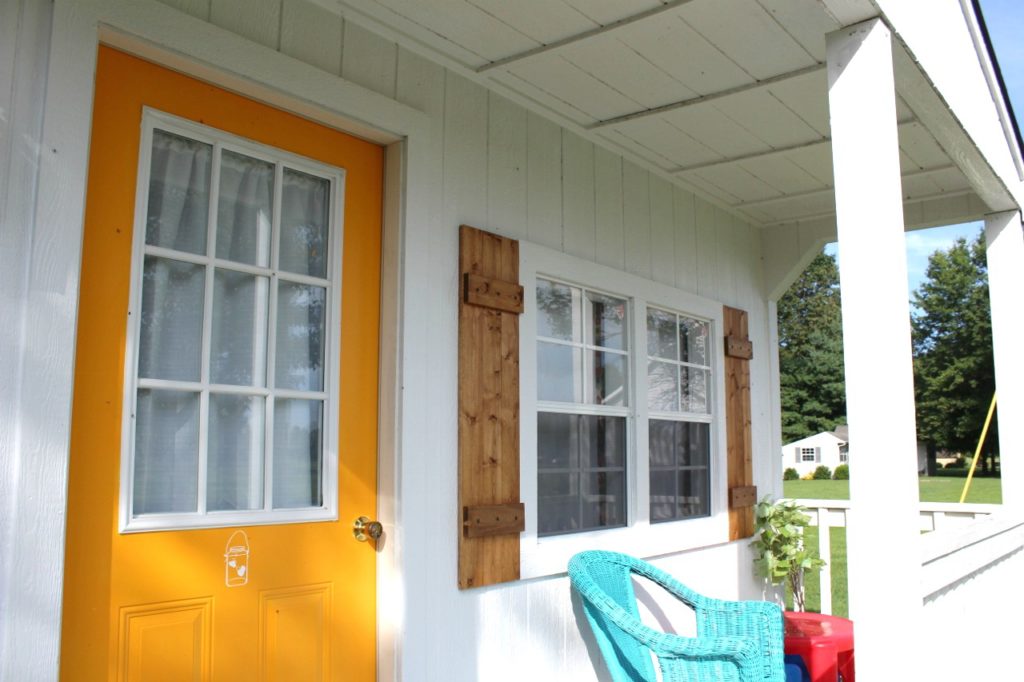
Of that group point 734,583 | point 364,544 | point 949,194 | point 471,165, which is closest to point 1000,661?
point 734,583

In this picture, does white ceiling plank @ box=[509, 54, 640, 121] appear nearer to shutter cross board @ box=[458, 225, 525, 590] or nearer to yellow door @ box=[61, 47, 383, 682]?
shutter cross board @ box=[458, 225, 525, 590]

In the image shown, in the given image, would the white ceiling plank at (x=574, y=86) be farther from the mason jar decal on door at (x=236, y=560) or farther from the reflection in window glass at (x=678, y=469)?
the mason jar decal on door at (x=236, y=560)

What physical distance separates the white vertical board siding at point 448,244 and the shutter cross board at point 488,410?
0.04 meters

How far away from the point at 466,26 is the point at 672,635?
6.46ft

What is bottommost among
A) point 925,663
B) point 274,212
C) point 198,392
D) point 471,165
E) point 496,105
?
point 925,663

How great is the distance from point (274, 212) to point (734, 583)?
10.4ft

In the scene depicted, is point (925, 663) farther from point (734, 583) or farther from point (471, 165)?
point (734, 583)

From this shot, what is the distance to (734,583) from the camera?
4559mm

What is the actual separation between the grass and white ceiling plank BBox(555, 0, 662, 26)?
10.9 feet

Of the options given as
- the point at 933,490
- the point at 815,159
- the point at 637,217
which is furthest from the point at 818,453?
the point at 637,217

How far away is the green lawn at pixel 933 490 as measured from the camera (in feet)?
63.4

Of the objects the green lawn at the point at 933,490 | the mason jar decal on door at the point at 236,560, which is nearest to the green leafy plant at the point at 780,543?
the mason jar decal on door at the point at 236,560

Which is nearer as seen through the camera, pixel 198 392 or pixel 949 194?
pixel 198 392

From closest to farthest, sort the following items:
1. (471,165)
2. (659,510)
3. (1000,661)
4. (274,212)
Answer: (274,212) < (471,165) < (1000,661) < (659,510)
